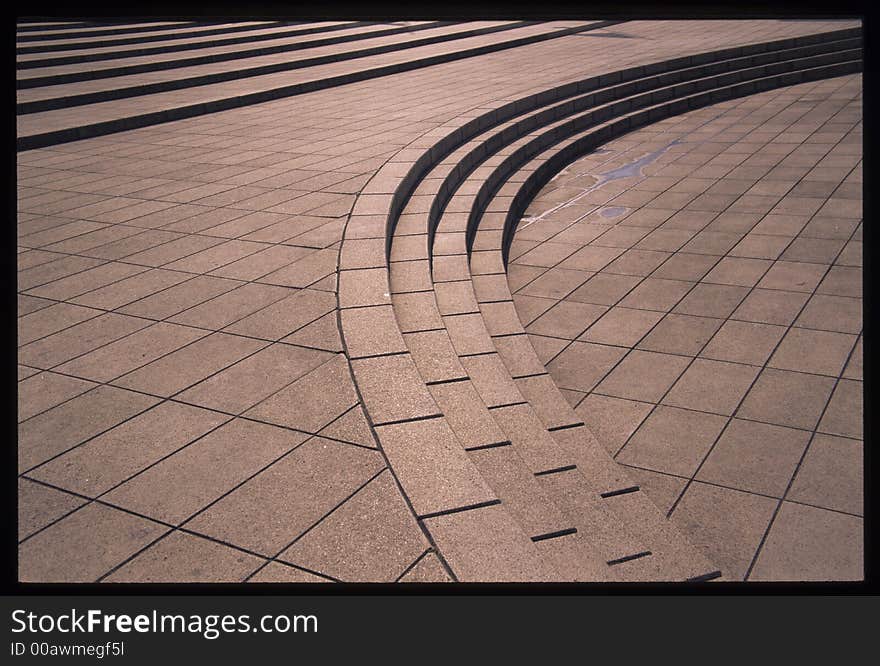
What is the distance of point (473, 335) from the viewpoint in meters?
4.58

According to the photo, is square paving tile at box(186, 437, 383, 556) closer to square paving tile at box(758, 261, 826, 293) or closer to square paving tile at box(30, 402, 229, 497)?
square paving tile at box(30, 402, 229, 497)

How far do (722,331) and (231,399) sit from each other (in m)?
3.39

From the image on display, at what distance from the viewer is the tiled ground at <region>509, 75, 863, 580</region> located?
137 inches

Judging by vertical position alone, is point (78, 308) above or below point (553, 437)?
above

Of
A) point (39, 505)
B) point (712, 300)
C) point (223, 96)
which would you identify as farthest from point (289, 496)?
point (223, 96)

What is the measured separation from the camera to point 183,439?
318 centimetres

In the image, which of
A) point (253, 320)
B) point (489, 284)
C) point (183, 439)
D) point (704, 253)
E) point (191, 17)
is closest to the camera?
point (191, 17)

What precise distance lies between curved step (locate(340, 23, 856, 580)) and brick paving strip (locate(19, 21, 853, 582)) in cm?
5

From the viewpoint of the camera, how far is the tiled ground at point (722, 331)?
3480 mm

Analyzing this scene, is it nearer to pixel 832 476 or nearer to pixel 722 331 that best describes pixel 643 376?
pixel 722 331

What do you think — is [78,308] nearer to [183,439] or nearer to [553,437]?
[183,439]

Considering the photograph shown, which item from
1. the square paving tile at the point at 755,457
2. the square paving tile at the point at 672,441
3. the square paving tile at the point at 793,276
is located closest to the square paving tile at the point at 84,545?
the square paving tile at the point at 672,441
